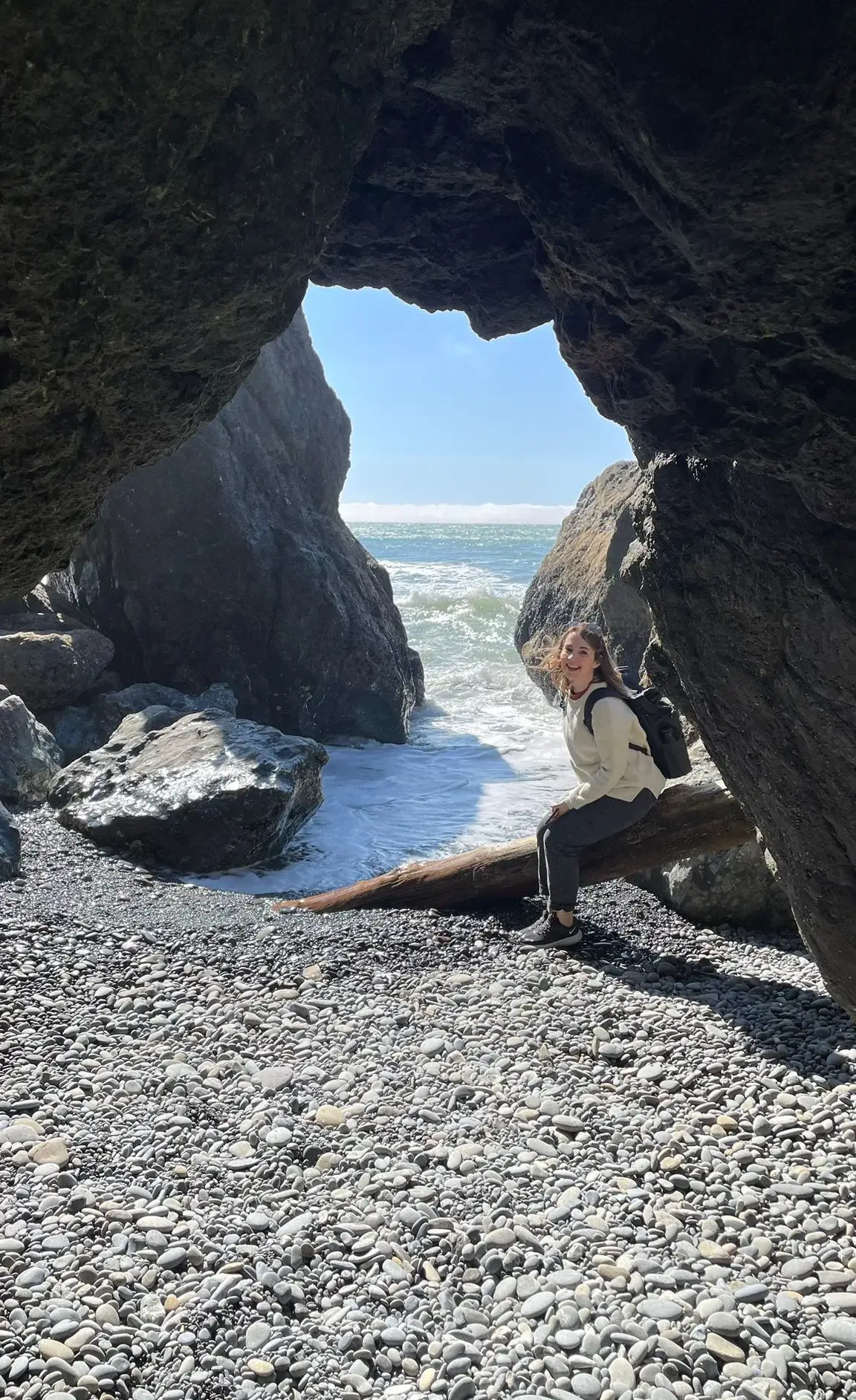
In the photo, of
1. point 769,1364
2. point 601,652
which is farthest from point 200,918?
point 769,1364

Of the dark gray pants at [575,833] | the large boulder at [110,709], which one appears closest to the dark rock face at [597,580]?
the large boulder at [110,709]

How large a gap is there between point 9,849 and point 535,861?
15.3ft

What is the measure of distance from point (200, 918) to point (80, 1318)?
13.5 ft

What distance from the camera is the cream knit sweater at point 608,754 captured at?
6406 mm

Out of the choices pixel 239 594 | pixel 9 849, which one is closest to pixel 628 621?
pixel 239 594

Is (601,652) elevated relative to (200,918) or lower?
elevated

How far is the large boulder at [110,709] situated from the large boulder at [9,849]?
361 centimetres

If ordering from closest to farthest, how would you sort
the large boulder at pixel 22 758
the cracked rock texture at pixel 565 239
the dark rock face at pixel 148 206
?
the dark rock face at pixel 148 206 → the cracked rock texture at pixel 565 239 → the large boulder at pixel 22 758

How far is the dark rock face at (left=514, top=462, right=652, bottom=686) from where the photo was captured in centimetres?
1722

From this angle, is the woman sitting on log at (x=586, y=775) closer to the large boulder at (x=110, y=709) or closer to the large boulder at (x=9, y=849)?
the large boulder at (x=9, y=849)

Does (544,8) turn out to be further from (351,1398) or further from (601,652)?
(351,1398)

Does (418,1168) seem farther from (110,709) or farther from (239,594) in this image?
(239,594)

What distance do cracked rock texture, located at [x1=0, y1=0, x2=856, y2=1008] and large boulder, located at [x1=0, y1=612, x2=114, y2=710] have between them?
31.9 ft

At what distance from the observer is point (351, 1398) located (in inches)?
119
